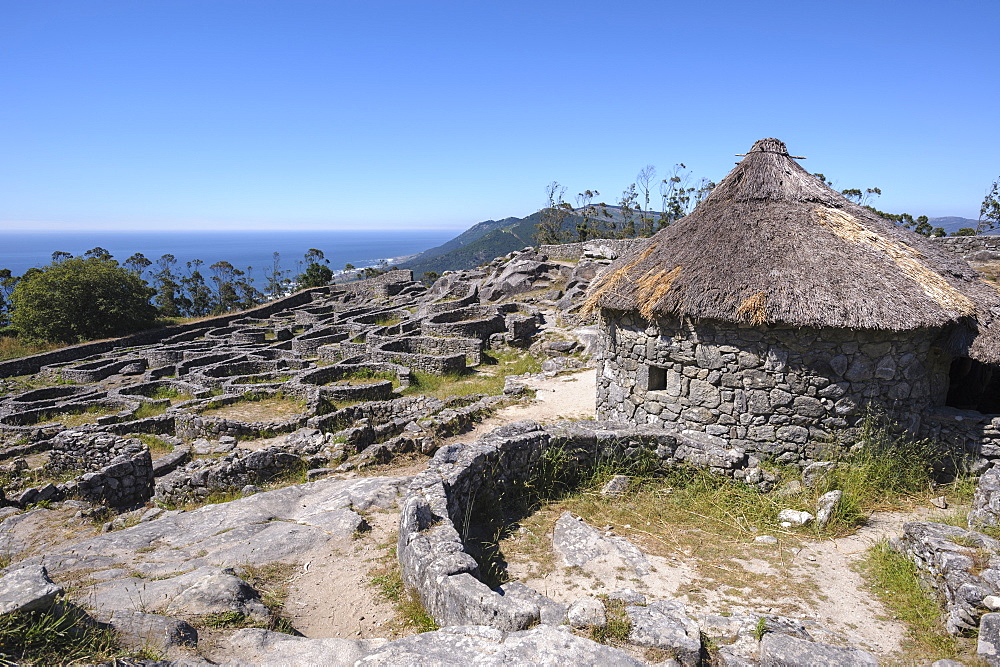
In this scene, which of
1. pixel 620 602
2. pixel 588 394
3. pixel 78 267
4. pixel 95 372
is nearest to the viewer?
pixel 620 602

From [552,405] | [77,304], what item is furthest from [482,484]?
[77,304]

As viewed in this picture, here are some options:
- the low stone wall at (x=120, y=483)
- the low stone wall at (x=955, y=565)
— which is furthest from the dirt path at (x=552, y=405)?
the low stone wall at (x=955, y=565)

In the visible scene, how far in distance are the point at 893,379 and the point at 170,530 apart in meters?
11.8

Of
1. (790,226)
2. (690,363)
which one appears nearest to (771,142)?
(790,226)

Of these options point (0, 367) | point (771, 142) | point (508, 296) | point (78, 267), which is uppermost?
point (771, 142)

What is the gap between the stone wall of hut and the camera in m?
9.04

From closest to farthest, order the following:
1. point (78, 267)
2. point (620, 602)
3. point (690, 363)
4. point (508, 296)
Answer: point (620, 602) < point (690, 363) < point (508, 296) < point (78, 267)

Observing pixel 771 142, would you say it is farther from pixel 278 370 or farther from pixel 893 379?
pixel 278 370

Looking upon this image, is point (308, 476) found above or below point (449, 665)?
below

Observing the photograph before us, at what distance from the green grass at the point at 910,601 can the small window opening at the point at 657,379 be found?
14.8ft

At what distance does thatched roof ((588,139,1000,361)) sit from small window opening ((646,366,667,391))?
4.16 ft

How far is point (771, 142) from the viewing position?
458 inches

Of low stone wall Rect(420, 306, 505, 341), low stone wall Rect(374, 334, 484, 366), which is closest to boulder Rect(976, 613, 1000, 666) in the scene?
low stone wall Rect(374, 334, 484, 366)

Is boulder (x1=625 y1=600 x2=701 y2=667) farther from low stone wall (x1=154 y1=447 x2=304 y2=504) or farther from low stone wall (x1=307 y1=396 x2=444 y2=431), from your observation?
low stone wall (x1=307 y1=396 x2=444 y2=431)
